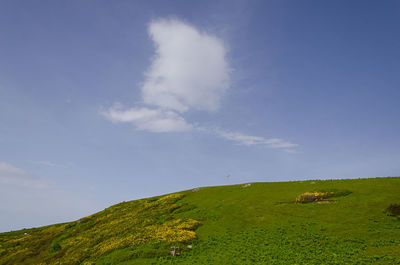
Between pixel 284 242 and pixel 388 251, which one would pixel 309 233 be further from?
pixel 388 251

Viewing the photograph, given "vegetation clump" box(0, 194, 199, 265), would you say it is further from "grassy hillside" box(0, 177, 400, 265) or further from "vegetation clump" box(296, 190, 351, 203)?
"vegetation clump" box(296, 190, 351, 203)

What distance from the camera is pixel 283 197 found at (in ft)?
166

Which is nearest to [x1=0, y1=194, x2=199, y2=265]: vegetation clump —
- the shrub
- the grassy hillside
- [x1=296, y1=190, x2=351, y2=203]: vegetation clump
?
the grassy hillside

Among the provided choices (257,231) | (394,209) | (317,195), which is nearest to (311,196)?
(317,195)

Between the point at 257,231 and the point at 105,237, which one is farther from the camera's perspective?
the point at 105,237

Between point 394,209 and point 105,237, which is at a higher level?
point 394,209

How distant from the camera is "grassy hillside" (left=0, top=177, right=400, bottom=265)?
30.3m

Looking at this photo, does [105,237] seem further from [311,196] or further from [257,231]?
[311,196]

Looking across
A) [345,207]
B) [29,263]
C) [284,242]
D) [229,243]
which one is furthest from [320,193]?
[29,263]

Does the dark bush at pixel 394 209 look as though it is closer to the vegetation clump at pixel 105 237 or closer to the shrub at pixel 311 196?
the shrub at pixel 311 196

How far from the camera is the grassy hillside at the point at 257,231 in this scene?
99.5 ft

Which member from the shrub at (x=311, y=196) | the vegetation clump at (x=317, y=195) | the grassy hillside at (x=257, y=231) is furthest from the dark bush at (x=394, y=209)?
the shrub at (x=311, y=196)

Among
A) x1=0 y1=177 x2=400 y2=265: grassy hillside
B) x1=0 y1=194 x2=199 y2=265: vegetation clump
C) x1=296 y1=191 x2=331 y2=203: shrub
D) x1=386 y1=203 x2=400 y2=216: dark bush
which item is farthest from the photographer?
x1=296 y1=191 x2=331 y2=203: shrub

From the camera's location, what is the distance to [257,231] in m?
38.2
